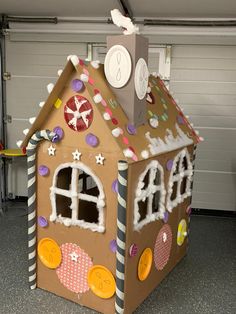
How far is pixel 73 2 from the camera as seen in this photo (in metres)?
3.60

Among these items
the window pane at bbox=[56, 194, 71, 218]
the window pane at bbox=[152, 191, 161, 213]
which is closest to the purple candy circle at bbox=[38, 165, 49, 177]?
the window pane at bbox=[56, 194, 71, 218]

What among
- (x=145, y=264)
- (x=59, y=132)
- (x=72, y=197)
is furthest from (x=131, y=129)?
(x=145, y=264)

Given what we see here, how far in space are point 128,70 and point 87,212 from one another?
4.18ft

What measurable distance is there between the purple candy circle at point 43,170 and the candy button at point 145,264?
0.90 meters

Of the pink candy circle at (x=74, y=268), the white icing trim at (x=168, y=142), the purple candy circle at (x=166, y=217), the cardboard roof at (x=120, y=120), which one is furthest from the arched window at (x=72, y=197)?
the purple candy circle at (x=166, y=217)

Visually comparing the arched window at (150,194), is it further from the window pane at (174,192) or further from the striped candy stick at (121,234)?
the window pane at (174,192)

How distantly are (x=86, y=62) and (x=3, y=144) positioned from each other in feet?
9.14

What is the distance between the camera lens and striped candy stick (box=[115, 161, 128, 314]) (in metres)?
2.11

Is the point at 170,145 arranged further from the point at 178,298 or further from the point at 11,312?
the point at 11,312

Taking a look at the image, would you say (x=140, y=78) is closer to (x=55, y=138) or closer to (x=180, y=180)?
(x=55, y=138)

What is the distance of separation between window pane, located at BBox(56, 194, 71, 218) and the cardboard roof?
0.47 metres

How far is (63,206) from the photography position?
2.58 m

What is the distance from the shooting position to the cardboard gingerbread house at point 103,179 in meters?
2.19

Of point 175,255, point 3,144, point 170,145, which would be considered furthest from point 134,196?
point 3,144
